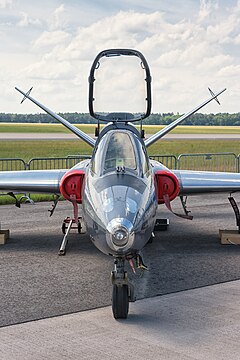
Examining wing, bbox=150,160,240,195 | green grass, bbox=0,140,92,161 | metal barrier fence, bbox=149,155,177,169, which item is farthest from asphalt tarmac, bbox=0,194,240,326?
green grass, bbox=0,140,92,161

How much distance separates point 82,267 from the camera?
9922 mm

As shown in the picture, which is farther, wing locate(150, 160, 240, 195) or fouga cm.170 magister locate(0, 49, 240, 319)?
wing locate(150, 160, 240, 195)

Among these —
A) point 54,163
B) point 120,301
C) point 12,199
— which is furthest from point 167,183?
point 54,163

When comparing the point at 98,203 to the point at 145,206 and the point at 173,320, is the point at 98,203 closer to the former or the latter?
the point at 145,206

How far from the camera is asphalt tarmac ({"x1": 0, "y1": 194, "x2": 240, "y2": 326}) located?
7.98m

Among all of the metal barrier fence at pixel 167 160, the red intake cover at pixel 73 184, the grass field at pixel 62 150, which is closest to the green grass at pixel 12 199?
the metal barrier fence at pixel 167 160

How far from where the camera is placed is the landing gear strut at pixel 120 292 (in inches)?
283

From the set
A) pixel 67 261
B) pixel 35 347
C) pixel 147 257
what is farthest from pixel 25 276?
pixel 35 347

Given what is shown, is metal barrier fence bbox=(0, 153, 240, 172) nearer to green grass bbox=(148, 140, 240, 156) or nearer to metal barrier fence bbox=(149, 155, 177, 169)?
metal barrier fence bbox=(149, 155, 177, 169)

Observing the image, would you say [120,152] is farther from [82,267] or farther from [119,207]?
[82,267]

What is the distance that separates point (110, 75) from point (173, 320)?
546 cm

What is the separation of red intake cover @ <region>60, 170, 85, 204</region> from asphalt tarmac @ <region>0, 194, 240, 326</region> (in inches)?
42.0

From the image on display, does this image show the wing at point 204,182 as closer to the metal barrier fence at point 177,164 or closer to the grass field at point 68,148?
the metal barrier fence at point 177,164

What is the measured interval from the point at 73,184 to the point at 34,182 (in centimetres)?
179
